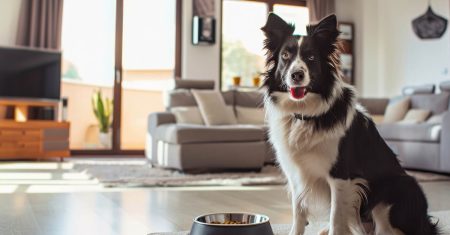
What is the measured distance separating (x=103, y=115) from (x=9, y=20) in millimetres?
1730

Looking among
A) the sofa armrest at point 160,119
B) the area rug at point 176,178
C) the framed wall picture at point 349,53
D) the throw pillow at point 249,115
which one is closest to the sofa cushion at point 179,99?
the sofa armrest at point 160,119

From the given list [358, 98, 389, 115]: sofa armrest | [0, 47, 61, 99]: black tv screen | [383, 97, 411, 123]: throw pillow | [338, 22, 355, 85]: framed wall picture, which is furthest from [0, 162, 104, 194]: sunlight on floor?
[338, 22, 355, 85]: framed wall picture

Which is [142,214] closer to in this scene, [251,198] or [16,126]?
[251,198]

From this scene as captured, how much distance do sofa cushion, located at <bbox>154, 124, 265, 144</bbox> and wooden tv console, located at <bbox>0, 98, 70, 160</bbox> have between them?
6.20ft

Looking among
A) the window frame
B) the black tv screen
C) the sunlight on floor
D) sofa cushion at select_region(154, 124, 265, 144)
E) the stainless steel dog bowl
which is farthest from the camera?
the window frame

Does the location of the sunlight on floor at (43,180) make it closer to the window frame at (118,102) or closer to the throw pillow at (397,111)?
the window frame at (118,102)

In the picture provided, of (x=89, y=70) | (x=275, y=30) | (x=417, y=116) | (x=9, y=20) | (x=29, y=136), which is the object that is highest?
(x=9, y=20)

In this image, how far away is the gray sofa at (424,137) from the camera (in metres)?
4.45

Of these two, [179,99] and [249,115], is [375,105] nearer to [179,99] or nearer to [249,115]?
[249,115]

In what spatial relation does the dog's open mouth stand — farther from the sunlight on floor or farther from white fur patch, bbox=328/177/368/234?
the sunlight on floor

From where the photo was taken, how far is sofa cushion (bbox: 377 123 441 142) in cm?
468

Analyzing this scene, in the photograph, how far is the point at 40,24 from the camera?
628cm

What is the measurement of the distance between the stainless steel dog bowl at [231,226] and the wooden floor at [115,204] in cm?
49

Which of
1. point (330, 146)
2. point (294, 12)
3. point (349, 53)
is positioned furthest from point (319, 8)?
point (330, 146)
